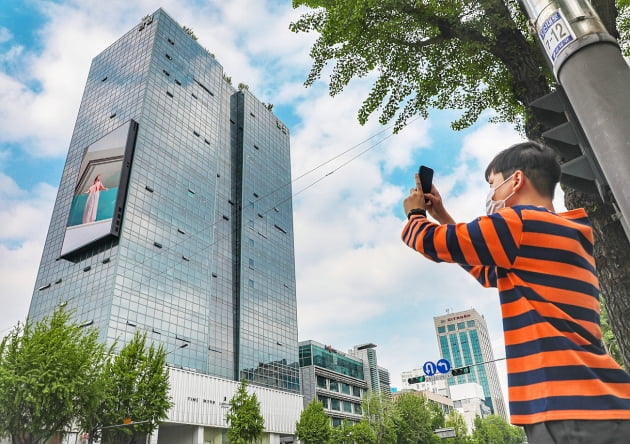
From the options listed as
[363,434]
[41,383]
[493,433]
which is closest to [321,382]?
[363,434]

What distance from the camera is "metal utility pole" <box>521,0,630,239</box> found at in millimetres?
2021

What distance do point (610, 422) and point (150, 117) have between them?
208 ft

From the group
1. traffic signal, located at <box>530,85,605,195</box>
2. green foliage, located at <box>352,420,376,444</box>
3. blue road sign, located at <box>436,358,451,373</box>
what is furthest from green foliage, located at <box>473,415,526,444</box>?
traffic signal, located at <box>530,85,605,195</box>

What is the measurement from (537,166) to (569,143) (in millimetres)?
1457

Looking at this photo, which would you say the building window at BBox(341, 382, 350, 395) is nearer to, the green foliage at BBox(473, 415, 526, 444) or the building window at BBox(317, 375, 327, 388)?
the building window at BBox(317, 375, 327, 388)

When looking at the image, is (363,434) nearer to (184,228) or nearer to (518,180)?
(184,228)

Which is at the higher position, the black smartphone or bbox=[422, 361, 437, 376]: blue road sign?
bbox=[422, 361, 437, 376]: blue road sign

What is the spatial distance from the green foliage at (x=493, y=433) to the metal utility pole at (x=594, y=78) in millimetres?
76026

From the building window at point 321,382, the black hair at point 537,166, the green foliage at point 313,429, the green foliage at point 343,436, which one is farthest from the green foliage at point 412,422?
the black hair at point 537,166

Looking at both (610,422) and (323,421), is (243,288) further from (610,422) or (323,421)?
(610,422)

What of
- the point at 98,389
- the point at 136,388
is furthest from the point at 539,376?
the point at 136,388

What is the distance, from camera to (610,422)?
1.36 metres

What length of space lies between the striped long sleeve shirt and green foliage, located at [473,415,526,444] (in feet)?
250

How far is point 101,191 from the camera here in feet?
174
